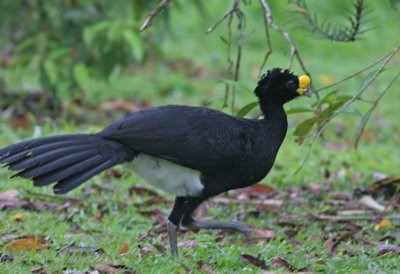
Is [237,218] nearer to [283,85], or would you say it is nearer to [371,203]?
[371,203]

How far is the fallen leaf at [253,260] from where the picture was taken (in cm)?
483

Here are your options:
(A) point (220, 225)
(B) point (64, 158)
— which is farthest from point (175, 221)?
(B) point (64, 158)

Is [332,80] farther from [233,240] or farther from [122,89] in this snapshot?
[233,240]

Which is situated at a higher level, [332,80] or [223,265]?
[223,265]

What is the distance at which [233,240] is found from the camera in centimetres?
602

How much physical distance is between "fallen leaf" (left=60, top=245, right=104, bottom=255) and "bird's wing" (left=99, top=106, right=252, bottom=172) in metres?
0.68

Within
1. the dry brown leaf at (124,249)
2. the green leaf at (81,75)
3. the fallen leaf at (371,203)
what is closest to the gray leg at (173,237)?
the dry brown leaf at (124,249)

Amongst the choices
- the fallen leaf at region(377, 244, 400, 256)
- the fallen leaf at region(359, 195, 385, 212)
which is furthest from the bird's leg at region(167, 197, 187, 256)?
the fallen leaf at region(359, 195, 385, 212)

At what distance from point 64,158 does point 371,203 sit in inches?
115

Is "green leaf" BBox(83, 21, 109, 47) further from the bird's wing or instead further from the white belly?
the white belly

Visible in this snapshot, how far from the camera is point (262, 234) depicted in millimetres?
6125

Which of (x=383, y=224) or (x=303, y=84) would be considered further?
(x=383, y=224)

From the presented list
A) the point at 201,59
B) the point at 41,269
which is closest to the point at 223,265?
the point at 41,269

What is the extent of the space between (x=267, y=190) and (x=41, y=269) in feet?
10.4
